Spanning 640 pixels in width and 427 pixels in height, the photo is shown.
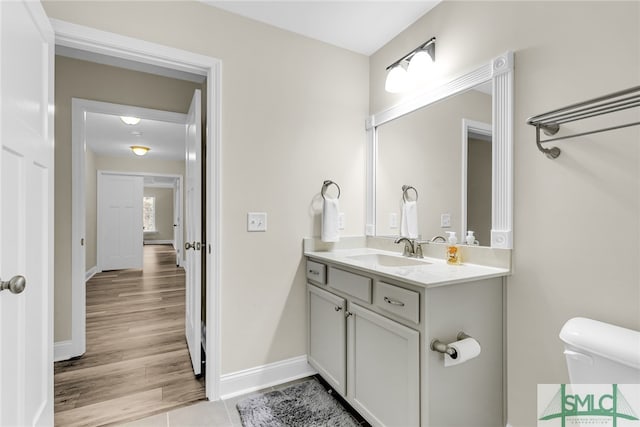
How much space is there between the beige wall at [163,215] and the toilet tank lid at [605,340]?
12066 mm

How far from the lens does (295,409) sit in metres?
1.74

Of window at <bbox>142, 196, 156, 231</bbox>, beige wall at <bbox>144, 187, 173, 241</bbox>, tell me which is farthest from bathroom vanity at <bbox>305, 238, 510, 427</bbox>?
window at <bbox>142, 196, 156, 231</bbox>

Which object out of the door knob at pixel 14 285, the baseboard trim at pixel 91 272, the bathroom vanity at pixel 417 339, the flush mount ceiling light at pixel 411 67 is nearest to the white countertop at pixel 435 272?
the bathroom vanity at pixel 417 339

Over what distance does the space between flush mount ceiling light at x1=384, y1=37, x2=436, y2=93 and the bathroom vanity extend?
1.06 metres

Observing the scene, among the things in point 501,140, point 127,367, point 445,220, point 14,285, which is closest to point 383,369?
point 445,220

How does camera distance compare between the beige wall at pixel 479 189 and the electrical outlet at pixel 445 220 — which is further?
the electrical outlet at pixel 445 220

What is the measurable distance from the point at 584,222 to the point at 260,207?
1639 millimetres

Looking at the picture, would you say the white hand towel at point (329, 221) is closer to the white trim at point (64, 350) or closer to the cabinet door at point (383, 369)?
the cabinet door at point (383, 369)

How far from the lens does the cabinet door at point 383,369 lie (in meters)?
1.29

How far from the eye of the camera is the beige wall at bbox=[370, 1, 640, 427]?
110cm

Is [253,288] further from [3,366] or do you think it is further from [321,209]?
[3,366]

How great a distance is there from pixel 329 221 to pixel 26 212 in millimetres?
1511

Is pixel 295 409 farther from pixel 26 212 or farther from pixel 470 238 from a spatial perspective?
pixel 26 212

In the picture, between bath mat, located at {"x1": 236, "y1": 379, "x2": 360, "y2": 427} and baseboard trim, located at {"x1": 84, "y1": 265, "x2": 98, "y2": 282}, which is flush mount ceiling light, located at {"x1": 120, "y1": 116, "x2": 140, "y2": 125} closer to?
baseboard trim, located at {"x1": 84, "y1": 265, "x2": 98, "y2": 282}
